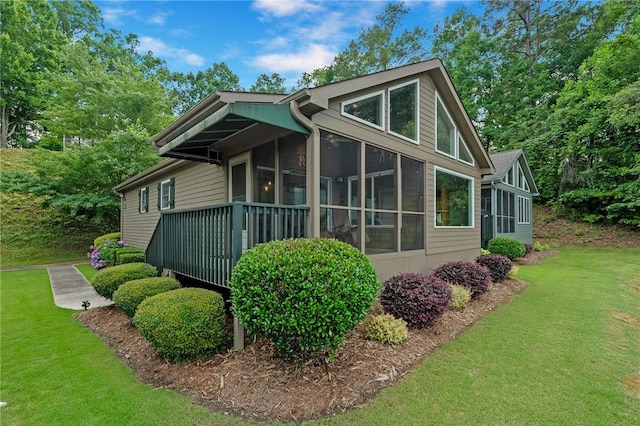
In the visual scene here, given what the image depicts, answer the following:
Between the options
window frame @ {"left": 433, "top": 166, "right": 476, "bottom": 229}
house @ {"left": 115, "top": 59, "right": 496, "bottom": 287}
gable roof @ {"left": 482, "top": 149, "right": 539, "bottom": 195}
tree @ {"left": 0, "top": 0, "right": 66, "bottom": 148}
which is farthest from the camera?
tree @ {"left": 0, "top": 0, "right": 66, "bottom": 148}

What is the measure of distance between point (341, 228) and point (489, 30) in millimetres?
30865

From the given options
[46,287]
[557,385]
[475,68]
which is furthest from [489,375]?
[475,68]

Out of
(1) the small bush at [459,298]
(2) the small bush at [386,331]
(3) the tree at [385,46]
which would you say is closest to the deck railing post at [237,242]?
(2) the small bush at [386,331]

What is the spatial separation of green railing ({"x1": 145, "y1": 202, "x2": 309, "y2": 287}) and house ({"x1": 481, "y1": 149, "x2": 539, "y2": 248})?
1184cm

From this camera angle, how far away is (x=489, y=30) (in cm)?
2731

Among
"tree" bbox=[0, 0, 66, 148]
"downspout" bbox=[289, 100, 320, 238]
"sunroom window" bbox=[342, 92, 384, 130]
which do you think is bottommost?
"downspout" bbox=[289, 100, 320, 238]

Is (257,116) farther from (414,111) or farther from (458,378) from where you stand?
(414,111)

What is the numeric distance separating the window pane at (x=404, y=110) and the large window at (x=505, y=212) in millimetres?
9460

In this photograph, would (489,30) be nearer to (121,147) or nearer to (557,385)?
(121,147)

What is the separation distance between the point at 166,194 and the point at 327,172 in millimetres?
7828

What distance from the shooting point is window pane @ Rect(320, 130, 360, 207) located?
526cm

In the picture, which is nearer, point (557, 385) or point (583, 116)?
point (557, 385)

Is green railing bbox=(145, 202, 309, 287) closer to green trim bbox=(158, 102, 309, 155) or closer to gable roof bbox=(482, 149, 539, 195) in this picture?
green trim bbox=(158, 102, 309, 155)

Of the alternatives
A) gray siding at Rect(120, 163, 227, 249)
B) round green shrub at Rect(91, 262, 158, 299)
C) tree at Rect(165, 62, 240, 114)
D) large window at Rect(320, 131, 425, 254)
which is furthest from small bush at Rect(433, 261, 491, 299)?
tree at Rect(165, 62, 240, 114)
